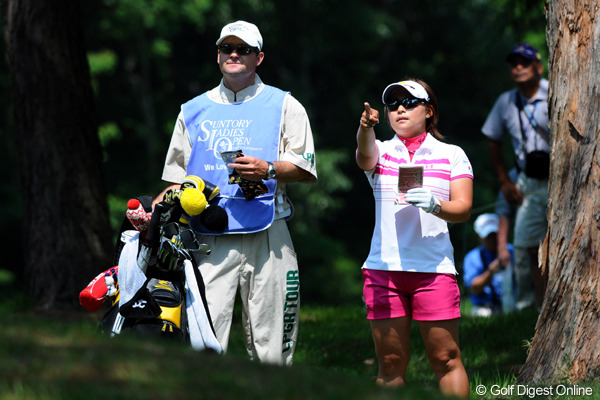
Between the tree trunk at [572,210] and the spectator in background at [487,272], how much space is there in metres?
4.61

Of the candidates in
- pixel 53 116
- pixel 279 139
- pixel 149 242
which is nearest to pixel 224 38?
pixel 279 139

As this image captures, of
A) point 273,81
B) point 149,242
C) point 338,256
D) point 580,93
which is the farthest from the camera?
point 273,81

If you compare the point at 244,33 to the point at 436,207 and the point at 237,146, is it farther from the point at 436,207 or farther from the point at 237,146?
the point at 436,207

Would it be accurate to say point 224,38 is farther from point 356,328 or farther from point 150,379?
point 356,328

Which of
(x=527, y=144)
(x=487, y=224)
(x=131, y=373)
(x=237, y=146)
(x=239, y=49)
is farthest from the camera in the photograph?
(x=487, y=224)

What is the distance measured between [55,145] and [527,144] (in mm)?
4393

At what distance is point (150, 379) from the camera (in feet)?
10.8

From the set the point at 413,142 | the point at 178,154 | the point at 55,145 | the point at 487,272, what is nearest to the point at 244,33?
the point at 178,154

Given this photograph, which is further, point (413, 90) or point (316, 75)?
point (316, 75)

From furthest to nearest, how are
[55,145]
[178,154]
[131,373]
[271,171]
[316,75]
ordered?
[316,75] → [55,145] → [178,154] → [271,171] → [131,373]

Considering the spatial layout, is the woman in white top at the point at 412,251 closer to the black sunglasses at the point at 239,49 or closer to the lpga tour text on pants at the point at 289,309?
the lpga tour text on pants at the point at 289,309

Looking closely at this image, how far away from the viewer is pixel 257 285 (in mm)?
5621

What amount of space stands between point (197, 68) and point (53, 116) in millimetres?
23316

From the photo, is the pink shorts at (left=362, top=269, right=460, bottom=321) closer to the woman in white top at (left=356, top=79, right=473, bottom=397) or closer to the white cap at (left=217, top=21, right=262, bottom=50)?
the woman in white top at (left=356, top=79, right=473, bottom=397)
